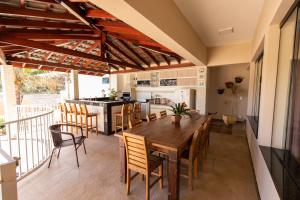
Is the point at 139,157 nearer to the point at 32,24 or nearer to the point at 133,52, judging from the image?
the point at 32,24

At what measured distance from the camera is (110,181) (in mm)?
2326

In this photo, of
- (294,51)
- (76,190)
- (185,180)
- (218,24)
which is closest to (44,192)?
(76,190)

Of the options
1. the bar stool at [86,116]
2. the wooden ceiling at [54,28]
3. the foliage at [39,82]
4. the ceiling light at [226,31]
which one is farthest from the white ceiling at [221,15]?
the foliage at [39,82]

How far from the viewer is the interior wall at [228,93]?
623 centimetres

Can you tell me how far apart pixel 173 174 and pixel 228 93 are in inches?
230

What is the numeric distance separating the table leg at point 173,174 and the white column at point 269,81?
50.7 inches

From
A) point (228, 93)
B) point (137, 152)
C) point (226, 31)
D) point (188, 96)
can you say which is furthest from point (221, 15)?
point (228, 93)

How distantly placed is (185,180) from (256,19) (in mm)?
3254

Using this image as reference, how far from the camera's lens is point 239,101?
6.38m

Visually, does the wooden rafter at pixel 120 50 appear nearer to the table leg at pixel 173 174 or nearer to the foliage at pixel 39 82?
the table leg at pixel 173 174

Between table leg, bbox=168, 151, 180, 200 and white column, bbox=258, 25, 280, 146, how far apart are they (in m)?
1.29

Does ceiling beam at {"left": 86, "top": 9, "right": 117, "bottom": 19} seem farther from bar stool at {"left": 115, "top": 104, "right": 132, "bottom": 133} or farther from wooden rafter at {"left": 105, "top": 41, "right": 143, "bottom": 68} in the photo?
bar stool at {"left": 115, "top": 104, "right": 132, "bottom": 133}

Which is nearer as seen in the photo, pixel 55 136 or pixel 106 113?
pixel 55 136

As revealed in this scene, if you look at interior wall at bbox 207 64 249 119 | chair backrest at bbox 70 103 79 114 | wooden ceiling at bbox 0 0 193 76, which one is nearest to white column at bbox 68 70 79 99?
wooden ceiling at bbox 0 0 193 76
